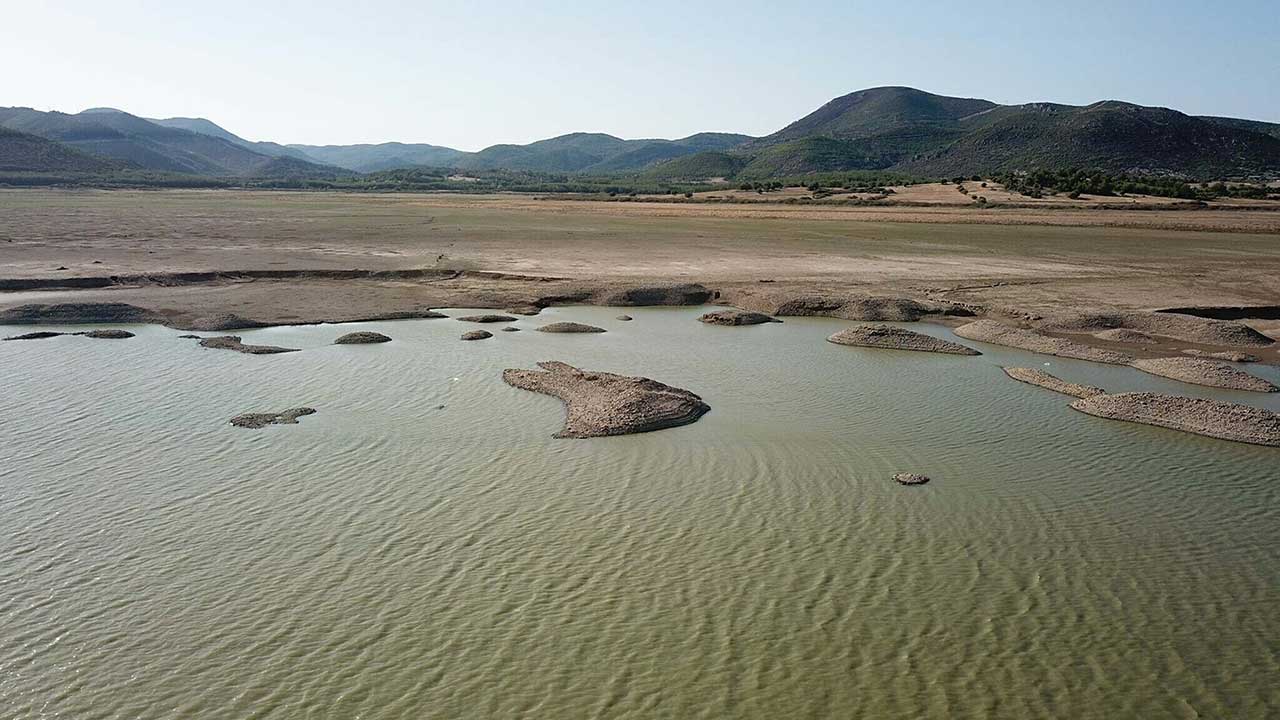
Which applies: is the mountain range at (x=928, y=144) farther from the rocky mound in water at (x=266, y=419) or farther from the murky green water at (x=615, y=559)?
the rocky mound in water at (x=266, y=419)

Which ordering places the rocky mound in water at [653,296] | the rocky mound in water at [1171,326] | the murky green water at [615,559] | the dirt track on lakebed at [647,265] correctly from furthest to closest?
the rocky mound in water at [653,296] < the dirt track on lakebed at [647,265] < the rocky mound in water at [1171,326] < the murky green water at [615,559]

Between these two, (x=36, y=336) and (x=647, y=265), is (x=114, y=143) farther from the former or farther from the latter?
(x=36, y=336)

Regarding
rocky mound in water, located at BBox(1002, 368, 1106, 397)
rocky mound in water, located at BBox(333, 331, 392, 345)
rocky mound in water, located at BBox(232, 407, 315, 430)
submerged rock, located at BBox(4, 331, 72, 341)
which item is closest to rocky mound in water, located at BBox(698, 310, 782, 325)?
rocky mound in water, located at BBox(1002, 368, 1106, 397)

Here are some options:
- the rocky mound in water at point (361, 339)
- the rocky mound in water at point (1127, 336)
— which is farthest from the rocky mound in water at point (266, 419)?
the rocky mound in water at point (1127, 336)

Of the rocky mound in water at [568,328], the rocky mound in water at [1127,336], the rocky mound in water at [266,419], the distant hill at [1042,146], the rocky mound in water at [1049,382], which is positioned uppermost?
the distant hill at [1042,146]

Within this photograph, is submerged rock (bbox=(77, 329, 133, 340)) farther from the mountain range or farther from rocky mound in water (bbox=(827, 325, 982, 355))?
the mountain range

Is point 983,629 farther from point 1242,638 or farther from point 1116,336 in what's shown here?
point 1116,336
